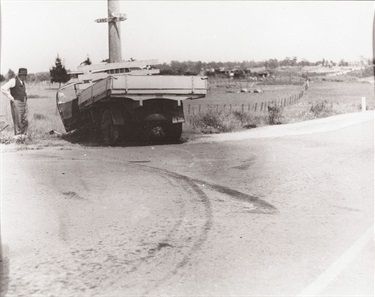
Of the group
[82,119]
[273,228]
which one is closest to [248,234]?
[273,228]

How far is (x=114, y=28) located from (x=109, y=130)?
602 cm

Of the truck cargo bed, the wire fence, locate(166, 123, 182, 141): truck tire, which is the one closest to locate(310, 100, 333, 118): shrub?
the wire fence

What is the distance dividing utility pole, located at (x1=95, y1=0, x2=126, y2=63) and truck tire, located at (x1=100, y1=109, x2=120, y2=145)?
534cm

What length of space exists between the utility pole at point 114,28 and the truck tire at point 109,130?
5338 millimetres

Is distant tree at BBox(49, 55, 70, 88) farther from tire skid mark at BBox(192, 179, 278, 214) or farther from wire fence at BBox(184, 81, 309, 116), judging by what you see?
tire skid mark at BBox(192, 179, 278, 214)

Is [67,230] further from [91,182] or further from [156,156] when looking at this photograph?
[156,156]

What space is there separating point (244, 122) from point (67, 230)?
14.8 m

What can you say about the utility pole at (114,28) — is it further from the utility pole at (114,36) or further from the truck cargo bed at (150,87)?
the truck cargo bed at (150,87)

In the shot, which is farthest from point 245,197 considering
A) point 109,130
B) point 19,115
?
point 19,115

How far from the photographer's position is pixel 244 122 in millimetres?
19953

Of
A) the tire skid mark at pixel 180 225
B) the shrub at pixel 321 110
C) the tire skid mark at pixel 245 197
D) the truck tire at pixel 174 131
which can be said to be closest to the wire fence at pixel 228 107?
the shrub at pixel 321 110

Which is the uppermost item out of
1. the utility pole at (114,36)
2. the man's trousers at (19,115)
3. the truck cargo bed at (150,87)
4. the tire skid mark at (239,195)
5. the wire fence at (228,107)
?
the utility pole at (114,36)

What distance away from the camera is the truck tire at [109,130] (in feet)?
45.0

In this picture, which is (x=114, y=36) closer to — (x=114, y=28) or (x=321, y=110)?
(x=114, y=28)
